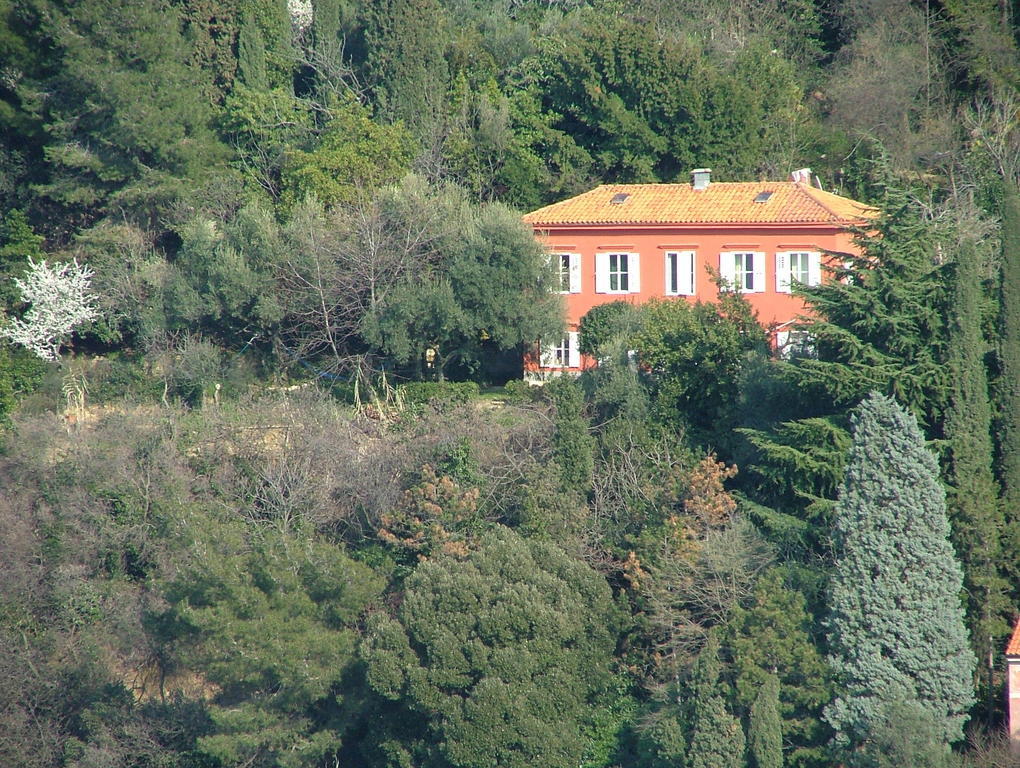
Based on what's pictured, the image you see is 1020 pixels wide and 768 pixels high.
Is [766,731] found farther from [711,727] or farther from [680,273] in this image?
[680,273]

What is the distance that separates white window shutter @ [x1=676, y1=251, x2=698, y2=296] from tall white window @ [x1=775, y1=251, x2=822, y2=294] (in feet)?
6.84

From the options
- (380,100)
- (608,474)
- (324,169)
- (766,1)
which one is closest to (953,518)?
(608,474)

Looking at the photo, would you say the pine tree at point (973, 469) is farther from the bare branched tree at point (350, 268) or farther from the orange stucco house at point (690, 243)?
the bare branched tree at point (350, 268)

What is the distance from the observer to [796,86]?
123ft

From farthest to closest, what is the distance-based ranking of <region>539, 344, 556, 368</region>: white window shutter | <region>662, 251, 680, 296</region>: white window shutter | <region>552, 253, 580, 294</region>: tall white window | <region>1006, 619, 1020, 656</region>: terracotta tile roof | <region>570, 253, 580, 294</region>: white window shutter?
<region>570, 253, 580, 294</region>: white window shutter, <region>552, 253, 580, 294</region>: tall white window, <region>662, 251, 680, 296</region>: white window shutter, <region>539, 344, 556, 368</region>: white window shutter, <region>1006, 619, 1020, 656</region>: terracotta tile roof

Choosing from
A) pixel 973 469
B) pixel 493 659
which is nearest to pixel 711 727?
pixel 493 659

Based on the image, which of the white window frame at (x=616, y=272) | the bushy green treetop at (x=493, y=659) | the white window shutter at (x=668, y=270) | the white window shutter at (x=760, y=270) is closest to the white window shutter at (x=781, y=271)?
the white window shutter at (x=760, y=270)

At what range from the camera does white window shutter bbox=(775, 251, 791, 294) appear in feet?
98.3

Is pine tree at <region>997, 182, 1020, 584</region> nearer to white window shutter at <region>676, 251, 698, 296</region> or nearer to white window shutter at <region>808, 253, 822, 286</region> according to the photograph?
white window shutter at <region>808, 253, 822, 286</region>

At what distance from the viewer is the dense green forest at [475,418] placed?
1889cm

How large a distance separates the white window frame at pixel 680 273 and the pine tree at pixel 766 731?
46.3 feet

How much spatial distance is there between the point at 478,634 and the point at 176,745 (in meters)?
6.13

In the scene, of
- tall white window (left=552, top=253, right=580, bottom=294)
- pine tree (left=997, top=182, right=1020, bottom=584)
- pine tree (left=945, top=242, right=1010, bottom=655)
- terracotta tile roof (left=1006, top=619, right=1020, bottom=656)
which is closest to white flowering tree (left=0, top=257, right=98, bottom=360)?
tall white window (left=552, top=253, right=580, bottom=294)

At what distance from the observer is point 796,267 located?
30.0 metres
